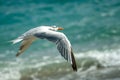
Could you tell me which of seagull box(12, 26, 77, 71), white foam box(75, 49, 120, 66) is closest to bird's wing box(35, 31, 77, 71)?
seagull box(12, 26, 77, 71)

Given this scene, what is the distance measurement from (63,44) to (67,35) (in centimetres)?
579

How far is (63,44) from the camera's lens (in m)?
5.82

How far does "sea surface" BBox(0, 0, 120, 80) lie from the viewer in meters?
8.80

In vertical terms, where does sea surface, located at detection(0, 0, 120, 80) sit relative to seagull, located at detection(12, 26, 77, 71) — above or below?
below

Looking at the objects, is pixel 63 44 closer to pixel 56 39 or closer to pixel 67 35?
pixel 56 39

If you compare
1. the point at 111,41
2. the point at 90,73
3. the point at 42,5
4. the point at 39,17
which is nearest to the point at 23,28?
the point at 39,17

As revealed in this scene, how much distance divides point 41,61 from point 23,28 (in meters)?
3.24

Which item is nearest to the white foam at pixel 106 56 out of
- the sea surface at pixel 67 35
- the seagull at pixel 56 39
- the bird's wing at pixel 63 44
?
the sea surface at pixel 67 35

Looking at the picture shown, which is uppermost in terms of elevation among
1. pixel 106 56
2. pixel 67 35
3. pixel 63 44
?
pixel 63 44

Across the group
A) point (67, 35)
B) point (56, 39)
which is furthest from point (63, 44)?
point (67, 35)

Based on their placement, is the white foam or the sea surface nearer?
the sea surface

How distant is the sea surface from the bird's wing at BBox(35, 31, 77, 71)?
2.09 m

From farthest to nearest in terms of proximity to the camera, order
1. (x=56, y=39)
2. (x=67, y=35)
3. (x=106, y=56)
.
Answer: (x=67, y=35), (x=106, y=56), (x=56, y=39)

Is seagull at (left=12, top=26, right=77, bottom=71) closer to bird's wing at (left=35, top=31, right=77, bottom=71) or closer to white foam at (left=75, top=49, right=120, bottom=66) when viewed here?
bird's wing at (left=35, top=31, right=77, bottom=71)
